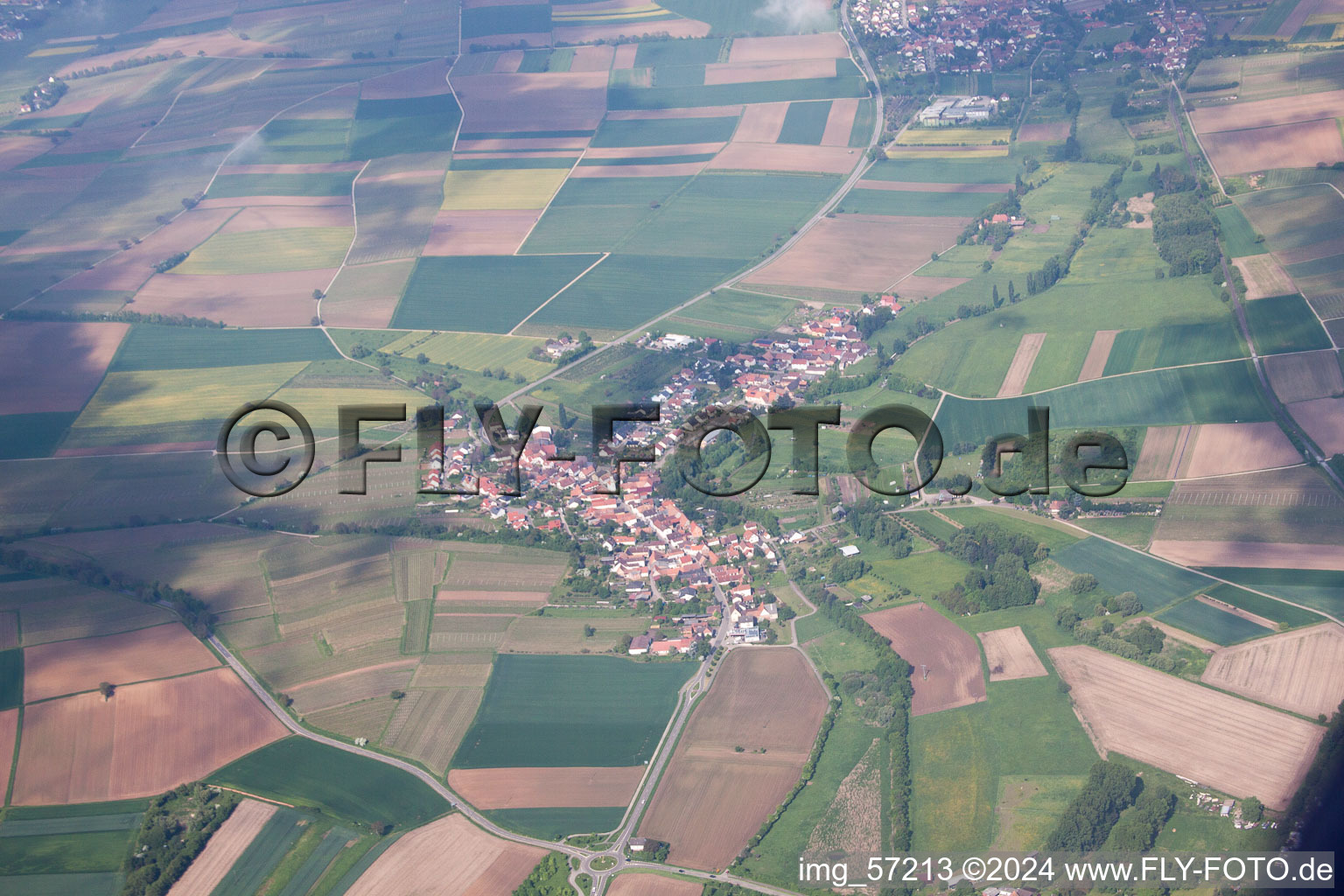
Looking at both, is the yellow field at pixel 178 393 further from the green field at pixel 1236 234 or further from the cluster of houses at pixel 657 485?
the green field at pixel 1236 234

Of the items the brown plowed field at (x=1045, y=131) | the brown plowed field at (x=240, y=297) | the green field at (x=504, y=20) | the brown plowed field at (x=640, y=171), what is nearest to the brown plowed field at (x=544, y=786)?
the brown plowed field at (x=240, y=297)

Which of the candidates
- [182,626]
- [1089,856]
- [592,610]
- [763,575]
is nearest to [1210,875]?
[1089,856]

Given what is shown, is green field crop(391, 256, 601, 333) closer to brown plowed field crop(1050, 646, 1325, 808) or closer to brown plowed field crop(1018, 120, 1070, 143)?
brown plowed field crop(1018, 120, 1070, 143)

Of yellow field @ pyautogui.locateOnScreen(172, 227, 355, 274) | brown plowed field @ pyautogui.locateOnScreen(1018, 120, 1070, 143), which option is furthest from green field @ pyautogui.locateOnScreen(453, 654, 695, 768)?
brown plowed field @ pyautogui.locateOnScreen(1018, 120, 1070, 143)

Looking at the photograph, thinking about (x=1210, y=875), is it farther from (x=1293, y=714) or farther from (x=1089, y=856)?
(x=1293, y=714)

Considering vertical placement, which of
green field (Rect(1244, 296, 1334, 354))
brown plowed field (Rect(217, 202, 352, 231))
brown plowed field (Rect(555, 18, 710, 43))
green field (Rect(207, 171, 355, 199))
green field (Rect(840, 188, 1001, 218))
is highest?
brown plowed field (Rect(555, 18, 710, 43))
